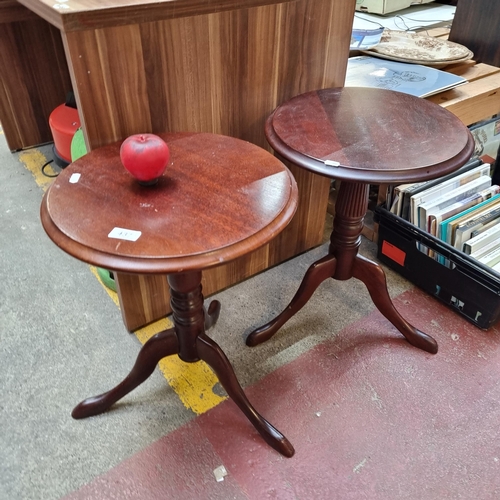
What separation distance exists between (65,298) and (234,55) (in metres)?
0.90

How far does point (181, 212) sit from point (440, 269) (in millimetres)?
974

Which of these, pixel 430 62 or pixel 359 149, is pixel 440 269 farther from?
pixel 430 62

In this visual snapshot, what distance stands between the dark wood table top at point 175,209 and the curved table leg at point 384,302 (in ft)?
1.67

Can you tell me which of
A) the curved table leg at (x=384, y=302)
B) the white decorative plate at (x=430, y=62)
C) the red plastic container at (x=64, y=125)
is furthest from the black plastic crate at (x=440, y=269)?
the red plastic container at (x=64, y=125)

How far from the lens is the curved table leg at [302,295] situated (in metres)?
1.29

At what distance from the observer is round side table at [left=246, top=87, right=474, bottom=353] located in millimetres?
913

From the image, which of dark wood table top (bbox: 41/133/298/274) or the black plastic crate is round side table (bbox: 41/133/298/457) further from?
the black plastic crate

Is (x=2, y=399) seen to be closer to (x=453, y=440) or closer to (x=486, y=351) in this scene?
(x=453, y=440)

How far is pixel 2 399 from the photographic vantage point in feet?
3.84

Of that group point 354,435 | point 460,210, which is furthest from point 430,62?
point 354,435

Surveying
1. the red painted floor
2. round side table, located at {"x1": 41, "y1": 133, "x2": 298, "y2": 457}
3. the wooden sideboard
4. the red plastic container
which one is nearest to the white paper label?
round side table, located at {"x1": 41, "y1": 133, "x2": 298, "y2": 457}

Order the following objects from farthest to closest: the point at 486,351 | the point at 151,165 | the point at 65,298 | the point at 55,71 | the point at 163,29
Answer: the point at 55,71, the point at 65,298, the point at 486,351, the point at 163,29, the point at 151,165

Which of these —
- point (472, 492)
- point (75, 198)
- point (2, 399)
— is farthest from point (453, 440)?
point (2, 399)

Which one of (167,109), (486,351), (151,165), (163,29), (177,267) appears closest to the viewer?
(177,267)
